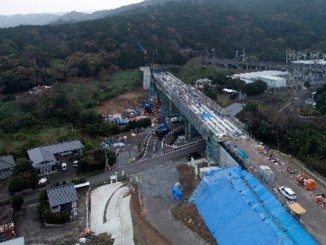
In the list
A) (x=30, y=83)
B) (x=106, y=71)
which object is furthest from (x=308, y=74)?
(x=30, y=83)

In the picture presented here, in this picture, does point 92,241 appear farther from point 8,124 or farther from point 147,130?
point 8,124

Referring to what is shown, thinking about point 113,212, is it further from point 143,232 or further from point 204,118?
point 204,118

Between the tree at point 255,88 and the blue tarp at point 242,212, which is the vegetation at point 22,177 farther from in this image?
the tree at point 255,88

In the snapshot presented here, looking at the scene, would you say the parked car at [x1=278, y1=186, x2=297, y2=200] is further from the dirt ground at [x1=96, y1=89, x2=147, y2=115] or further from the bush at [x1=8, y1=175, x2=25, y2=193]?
the dirt ground at [x1=96, y1=89, x2=147, y2=115]

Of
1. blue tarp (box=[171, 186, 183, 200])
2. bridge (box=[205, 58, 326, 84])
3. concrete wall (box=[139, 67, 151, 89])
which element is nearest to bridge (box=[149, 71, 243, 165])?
blue tarp (box=[171, 186, 183, 200])

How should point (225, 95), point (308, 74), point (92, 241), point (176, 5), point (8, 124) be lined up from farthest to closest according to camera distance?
point (176, 5) < point (308, 74) < point (225, 95) < point (8, 124) < point (92, 241)
